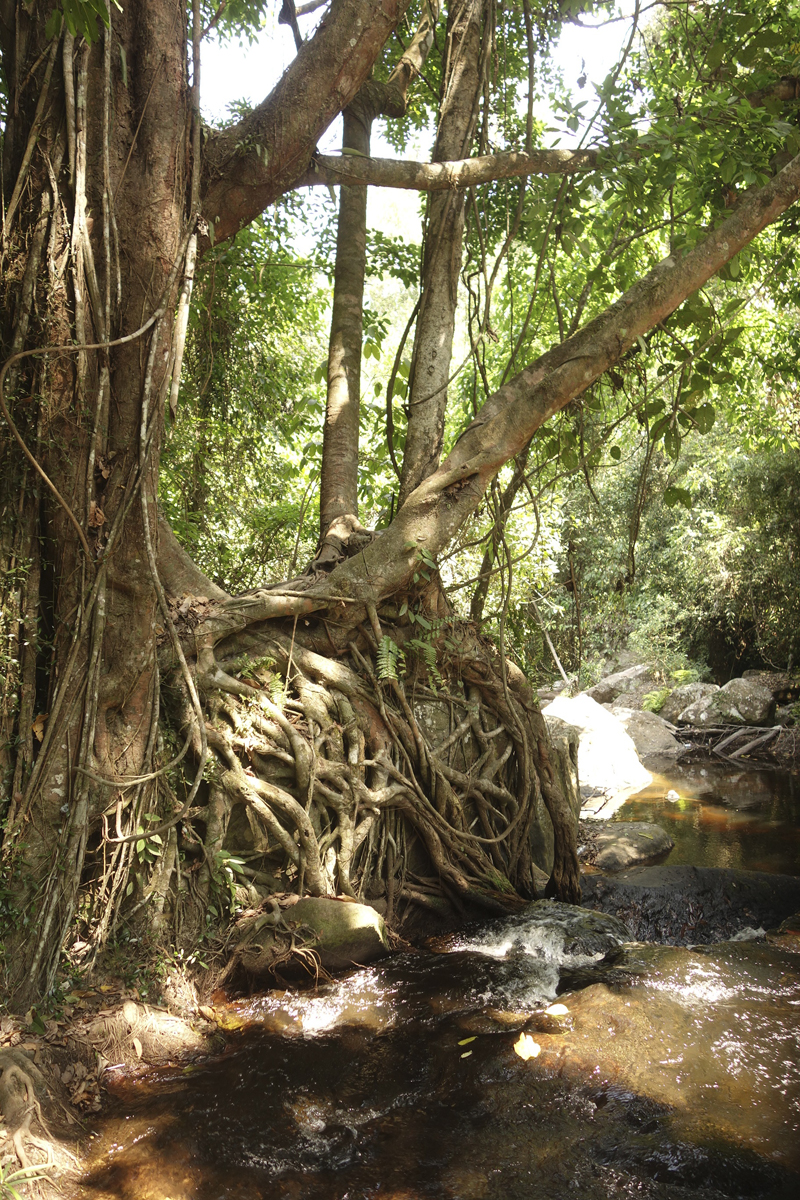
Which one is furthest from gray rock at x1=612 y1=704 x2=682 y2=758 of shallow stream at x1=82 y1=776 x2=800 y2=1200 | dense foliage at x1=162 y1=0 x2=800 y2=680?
shallow stream at x1=82 y1=776 x2=800 y2=1200

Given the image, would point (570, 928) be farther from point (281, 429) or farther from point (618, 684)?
point (618, 684)

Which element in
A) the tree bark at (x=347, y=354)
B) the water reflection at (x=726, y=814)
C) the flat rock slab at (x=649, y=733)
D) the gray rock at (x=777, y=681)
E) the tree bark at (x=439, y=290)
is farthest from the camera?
the gray rock at (x=777, y=681)

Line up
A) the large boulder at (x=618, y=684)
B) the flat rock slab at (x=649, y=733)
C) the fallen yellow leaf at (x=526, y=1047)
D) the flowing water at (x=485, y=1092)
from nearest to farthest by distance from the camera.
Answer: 1. the flowing water at (x=485, y=1092)
2. the fallen yellow leaf at (x=526, y=1047)
3. the flat rock slab at (x=649, y=733)
4. the large boulder at (x=618, y=684)

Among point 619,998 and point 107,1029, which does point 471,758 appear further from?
point 107,1029

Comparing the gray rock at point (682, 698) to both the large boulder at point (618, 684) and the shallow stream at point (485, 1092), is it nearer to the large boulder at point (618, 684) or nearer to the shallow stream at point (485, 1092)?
the large boulder at point (618, 684)

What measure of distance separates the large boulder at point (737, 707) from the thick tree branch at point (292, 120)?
37.4 ft

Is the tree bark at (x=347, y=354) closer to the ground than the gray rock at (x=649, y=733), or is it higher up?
higher up

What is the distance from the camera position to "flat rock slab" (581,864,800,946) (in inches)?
200

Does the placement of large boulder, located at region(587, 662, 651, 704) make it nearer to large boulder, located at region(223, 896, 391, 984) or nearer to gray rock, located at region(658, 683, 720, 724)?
gray rock, located at region(658, 683, 720, 724)

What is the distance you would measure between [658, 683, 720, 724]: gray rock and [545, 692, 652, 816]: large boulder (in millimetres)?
2979

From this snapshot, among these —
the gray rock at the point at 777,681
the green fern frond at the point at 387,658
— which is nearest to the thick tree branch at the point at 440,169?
the green fern frond at the point at 387,658

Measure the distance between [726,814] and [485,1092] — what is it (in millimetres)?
6291

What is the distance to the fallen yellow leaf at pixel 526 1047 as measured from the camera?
3166 millimetres

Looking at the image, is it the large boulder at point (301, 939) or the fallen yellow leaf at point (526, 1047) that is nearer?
the fallen yellow leaf at point (526, 1047)
